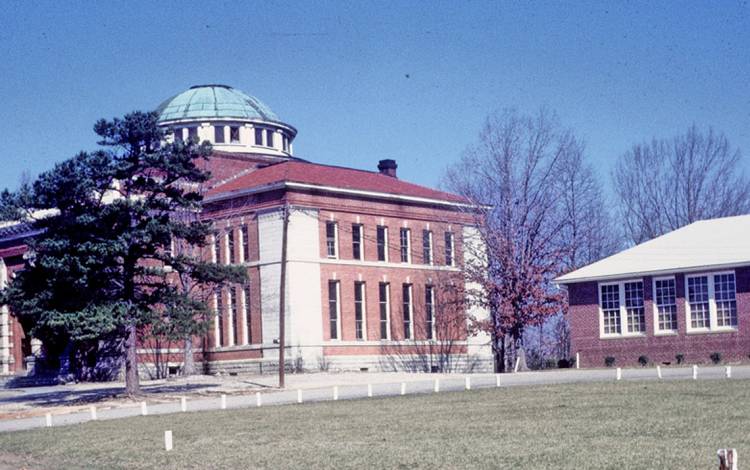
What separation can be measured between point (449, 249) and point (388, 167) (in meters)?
13.3

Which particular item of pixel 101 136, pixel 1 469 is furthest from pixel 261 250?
pixel 1 469

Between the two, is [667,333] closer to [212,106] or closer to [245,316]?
[245,316]

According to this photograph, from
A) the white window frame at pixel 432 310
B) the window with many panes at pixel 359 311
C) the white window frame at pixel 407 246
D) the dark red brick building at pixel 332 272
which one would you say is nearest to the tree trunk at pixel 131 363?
the dark red brick building at pixel 332 272

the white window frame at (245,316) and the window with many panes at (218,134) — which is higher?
the window with many panes at (218,134)

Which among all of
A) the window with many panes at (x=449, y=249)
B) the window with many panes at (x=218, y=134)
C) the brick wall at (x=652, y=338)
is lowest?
the brick wall at (x=652, y=338)

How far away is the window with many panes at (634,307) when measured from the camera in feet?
163

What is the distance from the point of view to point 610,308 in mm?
50844

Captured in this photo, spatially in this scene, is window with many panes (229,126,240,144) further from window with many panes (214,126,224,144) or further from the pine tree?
the pine tree

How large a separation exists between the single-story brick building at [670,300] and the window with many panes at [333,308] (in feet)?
45.8

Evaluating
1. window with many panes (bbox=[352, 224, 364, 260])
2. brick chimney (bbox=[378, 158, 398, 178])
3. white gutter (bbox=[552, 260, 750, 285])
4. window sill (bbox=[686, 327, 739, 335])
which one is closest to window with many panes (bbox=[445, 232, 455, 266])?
window with many panes (bbox=[352, 224, 364, 260])

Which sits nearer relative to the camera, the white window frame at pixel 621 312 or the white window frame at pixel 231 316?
the white window frame at pixel 621 312

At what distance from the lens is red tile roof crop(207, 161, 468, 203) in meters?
60.7

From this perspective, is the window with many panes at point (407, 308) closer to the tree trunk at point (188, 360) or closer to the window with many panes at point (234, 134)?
the tree trunk at point (188, 360)

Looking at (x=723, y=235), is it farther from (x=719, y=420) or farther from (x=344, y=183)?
(x=719, y=420)
